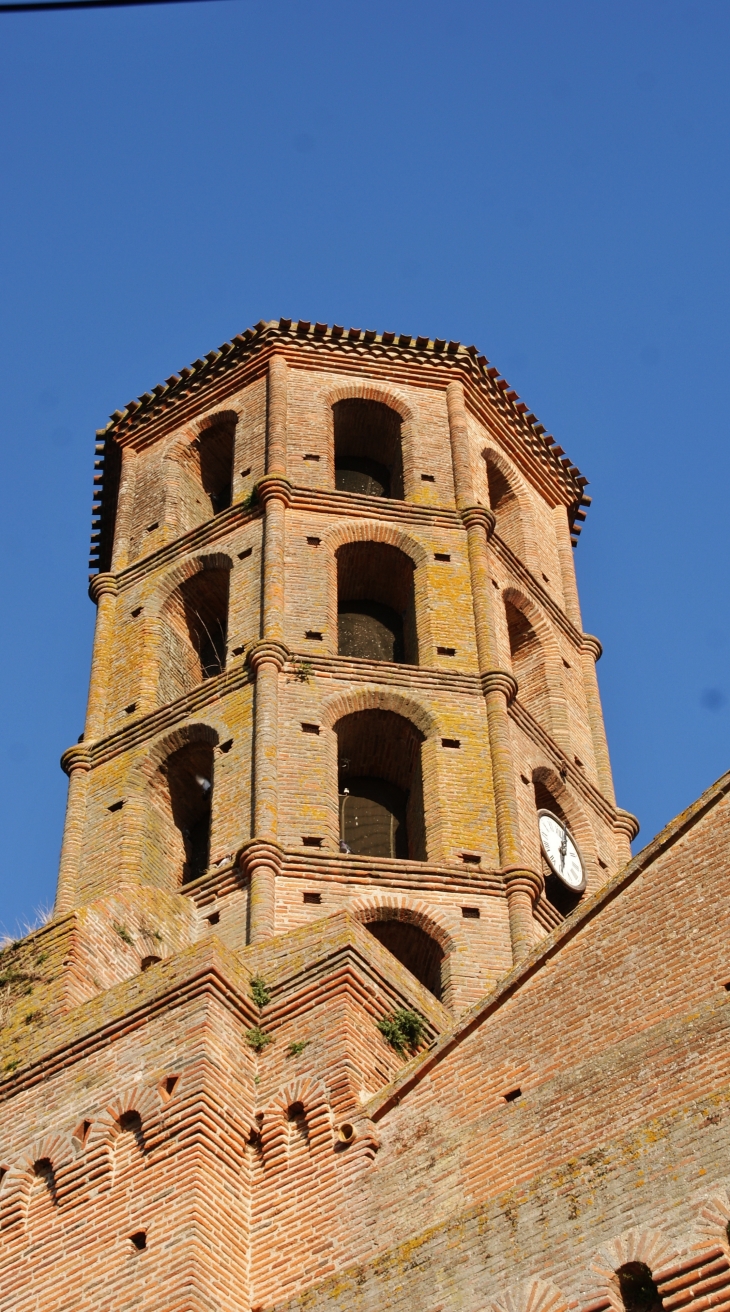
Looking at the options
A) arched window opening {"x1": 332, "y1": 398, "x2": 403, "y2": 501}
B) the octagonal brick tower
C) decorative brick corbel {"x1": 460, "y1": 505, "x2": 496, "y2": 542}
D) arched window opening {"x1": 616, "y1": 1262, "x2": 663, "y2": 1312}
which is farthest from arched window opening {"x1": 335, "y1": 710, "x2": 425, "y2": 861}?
arched window opening {"x1": 616, "y1": 1262, "x2": 663, "y2": 1312}

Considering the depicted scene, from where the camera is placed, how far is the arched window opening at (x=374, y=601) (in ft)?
93.1

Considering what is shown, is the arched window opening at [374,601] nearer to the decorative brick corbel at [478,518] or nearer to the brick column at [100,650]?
the decorative brick corbel at [478,518]

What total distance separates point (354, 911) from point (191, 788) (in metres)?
3.82

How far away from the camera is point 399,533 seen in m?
28.8

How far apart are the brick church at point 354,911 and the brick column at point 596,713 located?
2.4 inches

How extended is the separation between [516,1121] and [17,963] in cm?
689

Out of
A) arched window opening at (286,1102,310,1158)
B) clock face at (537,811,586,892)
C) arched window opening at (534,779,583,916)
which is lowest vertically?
arched window opening at (286,1102,310,1158)

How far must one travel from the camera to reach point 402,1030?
59.6 ft

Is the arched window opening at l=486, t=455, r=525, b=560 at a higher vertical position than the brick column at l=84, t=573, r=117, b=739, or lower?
higher

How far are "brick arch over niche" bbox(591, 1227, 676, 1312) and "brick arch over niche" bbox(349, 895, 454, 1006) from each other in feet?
32.2

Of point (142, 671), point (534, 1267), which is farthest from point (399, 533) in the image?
point (534, 1267)

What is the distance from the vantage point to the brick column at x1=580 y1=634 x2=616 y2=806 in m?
28.6

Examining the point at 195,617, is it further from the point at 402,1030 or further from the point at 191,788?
the point at 402,1030

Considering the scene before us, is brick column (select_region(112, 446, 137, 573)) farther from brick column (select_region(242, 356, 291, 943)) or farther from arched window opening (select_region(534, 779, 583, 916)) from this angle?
arched window opening (select_region(534, 779, 583, 916))
